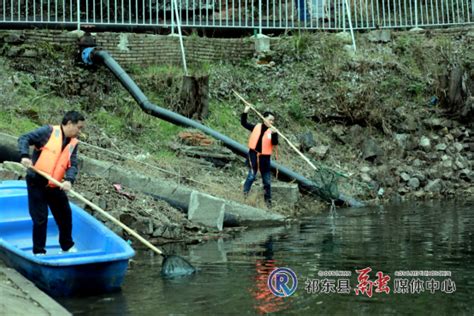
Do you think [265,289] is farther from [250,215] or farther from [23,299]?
[250,215]

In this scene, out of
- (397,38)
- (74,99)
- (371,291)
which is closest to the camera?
(371,291)

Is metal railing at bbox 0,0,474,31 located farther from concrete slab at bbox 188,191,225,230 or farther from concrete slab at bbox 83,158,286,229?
concrete slab at bbox 188,191,225,230

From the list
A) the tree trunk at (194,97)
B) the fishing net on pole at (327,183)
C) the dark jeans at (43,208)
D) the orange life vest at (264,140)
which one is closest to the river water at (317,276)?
the dark jeans at (43,208)

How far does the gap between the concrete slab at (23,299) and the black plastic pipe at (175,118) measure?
8.54 m

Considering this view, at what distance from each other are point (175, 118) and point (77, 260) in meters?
9.14

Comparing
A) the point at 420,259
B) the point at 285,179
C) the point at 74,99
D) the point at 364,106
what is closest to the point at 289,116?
the point at 364,106

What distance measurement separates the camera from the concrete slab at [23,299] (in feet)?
25.1

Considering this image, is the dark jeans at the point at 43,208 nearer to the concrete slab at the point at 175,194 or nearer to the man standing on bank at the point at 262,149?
the concrete slab at the point at 175,194

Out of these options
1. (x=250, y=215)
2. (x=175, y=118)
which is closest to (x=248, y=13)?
(x=175, y=118)

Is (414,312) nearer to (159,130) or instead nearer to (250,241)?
(250,241)

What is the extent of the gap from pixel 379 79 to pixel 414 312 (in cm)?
1365

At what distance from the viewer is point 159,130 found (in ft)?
58.9

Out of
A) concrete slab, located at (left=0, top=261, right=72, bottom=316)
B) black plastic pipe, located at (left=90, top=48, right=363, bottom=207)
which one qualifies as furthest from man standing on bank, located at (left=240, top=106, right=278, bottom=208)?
concrete slab, located at (left=0, top=261, right=72, bottom=316)

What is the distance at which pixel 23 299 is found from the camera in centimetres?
812
